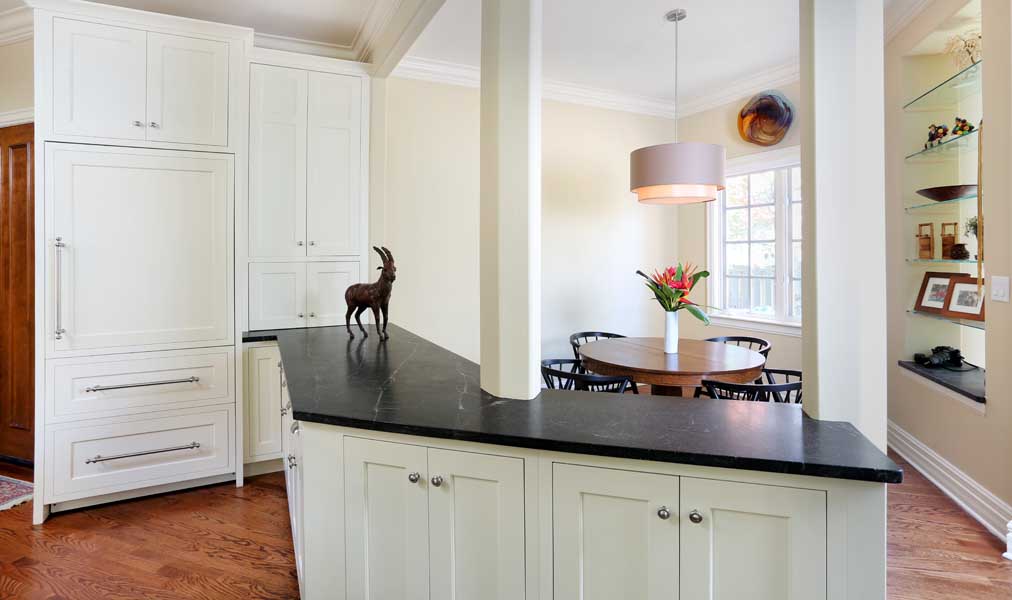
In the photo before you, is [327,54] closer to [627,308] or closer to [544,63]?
[544,63]

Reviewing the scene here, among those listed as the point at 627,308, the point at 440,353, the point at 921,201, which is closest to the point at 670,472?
the point at 440,353

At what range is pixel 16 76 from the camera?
11.7 ft

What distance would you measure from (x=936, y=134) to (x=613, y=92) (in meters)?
2.45

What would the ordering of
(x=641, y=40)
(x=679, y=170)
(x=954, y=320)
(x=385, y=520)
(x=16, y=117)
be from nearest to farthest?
(x=385, y=520)
(x=954, y=320)
(x=679, y=170)
(x=16, y=117)
(x=641, y=40)

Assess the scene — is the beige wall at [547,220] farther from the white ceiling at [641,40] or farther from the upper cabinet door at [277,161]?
the upper cabinet door at [277,161]

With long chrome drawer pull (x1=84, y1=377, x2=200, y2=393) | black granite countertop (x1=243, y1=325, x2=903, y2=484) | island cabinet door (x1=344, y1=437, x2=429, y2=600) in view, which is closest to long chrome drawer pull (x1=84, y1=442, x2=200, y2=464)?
long chrome drawer pull (x1=84, y1=377, x2=200, y2=393)

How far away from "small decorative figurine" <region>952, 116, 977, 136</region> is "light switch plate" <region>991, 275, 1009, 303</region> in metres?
0.94

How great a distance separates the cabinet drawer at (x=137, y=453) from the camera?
2.83 meters

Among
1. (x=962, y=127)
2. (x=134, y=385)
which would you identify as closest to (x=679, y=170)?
(x=962, y=127)

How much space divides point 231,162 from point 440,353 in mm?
1626

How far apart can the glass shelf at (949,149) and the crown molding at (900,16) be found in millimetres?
788

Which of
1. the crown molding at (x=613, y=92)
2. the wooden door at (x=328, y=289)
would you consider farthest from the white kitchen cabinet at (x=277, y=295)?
the crown molding at (x=613, y=92)

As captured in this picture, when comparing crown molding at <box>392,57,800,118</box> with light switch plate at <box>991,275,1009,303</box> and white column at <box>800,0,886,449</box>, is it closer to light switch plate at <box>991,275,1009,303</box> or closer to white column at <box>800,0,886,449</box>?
light switch plate at <box>991,275,1009,303</box>

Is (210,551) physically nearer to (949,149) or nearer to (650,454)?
(650,454)
